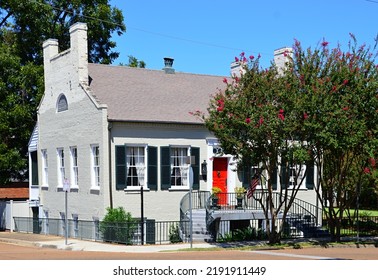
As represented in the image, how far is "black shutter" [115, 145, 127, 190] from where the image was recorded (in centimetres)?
2548

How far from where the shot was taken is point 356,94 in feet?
→ 67.2

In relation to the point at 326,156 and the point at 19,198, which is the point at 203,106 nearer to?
the point at 326,156

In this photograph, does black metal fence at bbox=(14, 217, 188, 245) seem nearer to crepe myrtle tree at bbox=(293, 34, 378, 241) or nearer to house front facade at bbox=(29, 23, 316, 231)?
house front facade at bbox=(29, 23, 316, 231)

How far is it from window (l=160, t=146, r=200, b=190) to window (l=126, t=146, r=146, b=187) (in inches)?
34.5

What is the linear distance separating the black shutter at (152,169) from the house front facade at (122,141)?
0.15ft

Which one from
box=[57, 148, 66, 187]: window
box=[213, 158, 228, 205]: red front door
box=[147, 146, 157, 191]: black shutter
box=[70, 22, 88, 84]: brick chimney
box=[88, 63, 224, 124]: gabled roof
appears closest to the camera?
box=[147, 146, 157, 191]: black shutter

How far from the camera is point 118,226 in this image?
23.5 m

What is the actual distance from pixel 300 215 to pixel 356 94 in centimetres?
808

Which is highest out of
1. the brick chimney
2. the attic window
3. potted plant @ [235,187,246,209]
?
the brick chimney

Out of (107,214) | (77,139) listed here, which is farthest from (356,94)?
(77,139)

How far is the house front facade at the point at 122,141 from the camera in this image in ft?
84.5

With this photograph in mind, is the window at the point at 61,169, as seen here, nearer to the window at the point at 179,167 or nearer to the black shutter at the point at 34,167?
the black shutter at the point at 34,167

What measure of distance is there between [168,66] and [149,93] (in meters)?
4.17

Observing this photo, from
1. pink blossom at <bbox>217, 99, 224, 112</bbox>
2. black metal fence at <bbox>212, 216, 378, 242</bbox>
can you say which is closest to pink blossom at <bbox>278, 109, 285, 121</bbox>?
pink blossom at <bbox>217, 99, 224, 112</bbox>
